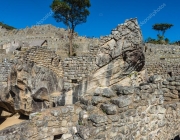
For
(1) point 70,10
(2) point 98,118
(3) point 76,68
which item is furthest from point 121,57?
(1) point 70,10

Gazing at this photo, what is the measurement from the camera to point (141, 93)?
339 cm

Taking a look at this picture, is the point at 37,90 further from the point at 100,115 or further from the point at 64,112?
the point at 100,115

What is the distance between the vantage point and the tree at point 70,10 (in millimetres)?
21375

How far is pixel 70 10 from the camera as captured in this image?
21.7m

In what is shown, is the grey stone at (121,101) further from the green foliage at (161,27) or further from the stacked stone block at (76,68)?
the green foliage at (161,27)

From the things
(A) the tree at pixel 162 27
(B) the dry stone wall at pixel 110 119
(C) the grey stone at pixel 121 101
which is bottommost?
(B) the dry stone wall at pixel 110 119

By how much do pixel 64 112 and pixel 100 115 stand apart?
92 cm

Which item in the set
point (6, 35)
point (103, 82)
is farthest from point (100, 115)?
point (6, 35)

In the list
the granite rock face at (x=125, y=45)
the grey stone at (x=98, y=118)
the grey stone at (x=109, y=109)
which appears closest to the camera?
the grey stone at (x=98, y=118)

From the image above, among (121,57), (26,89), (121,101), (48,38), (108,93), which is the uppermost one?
(48,38)

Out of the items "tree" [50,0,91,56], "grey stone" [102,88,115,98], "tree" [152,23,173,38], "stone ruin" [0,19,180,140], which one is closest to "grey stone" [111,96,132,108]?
"stone ruin" [0,19,180,140]

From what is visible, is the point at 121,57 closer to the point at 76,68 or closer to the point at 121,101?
the point at 121,101

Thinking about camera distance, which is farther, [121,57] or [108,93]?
[121,57]

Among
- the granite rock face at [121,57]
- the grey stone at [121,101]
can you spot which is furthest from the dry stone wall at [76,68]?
the grey stone at [121,101]
